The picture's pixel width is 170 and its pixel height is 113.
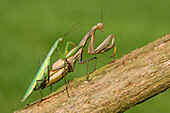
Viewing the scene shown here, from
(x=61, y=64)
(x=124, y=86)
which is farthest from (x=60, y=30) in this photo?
(x=124, y=86)

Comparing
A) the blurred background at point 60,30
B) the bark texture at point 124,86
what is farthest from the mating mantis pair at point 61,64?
the blurred background at point 60,30

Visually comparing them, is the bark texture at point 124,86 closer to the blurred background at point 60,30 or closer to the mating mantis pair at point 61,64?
the mating mantis pair at point 61,64

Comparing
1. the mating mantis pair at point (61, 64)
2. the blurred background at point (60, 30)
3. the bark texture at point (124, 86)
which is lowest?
the bark texture at point (124, 86)

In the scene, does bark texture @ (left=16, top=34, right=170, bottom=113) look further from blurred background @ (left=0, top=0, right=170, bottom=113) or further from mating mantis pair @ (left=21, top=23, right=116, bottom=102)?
blurred background @ (left=0, top=0, right=170, bottom=113)

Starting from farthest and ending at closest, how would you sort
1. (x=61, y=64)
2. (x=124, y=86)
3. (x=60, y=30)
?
(x=60, y=30), (x=61, y=64), (x=124, y=86)

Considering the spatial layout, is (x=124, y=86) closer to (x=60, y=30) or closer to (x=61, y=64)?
(x=61, y=64)

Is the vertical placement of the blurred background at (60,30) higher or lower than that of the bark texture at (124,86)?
higher

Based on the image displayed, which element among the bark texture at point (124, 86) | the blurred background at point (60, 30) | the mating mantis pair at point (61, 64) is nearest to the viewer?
the bark texture at point (124, 86)
